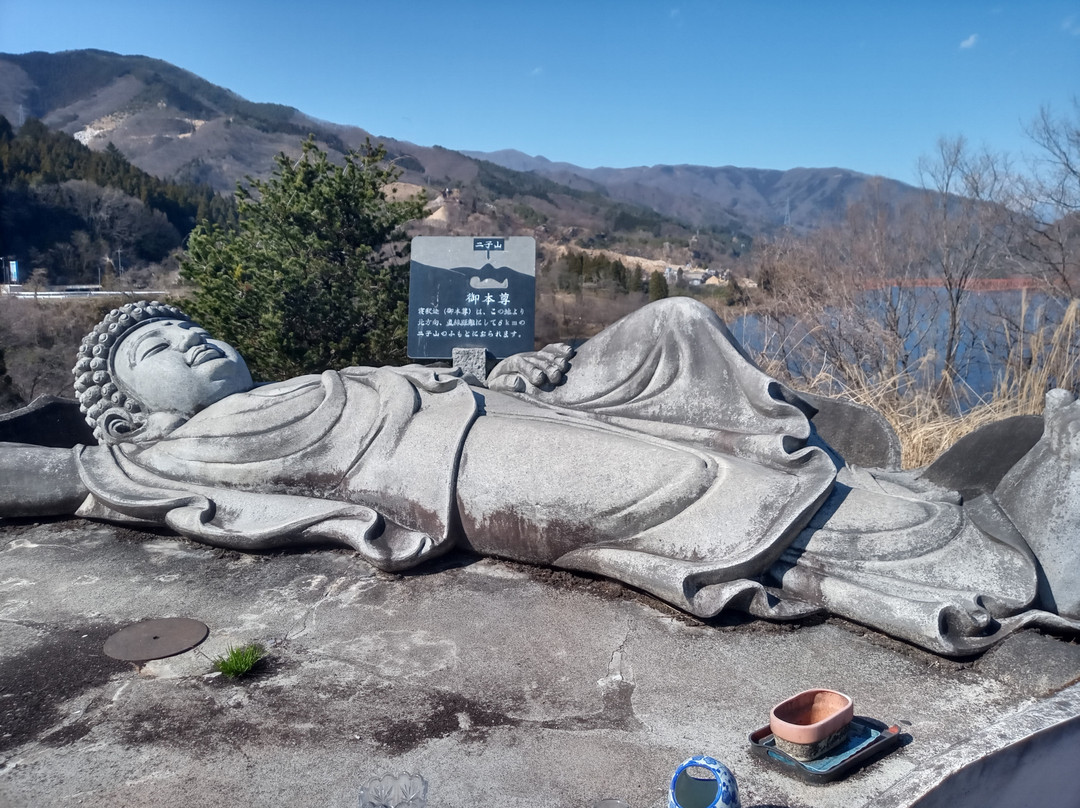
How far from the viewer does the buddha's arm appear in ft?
11.8

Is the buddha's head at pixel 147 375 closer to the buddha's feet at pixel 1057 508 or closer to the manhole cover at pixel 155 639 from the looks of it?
the manhole cover at pixel 155 639

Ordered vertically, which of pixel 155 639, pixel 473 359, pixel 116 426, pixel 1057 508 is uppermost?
pixel 473 359

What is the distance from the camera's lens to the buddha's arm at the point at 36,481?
359 cm

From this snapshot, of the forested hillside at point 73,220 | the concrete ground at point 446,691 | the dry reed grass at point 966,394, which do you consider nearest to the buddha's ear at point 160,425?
the concrete ground at point 446,691

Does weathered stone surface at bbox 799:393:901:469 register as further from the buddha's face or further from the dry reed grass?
the buddha's face

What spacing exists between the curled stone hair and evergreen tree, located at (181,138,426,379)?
3781 mm

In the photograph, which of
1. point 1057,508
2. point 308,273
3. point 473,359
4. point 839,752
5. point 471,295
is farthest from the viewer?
point 308,273

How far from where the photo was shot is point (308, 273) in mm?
8031

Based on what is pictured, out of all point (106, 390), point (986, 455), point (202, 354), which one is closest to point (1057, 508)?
point (986, 455)

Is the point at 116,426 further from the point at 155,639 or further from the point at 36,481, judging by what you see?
the point at 155,639

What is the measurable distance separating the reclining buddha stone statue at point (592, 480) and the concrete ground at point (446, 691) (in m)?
0.15

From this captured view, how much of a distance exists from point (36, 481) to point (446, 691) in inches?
101

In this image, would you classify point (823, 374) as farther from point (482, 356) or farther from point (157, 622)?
point (157, 622)

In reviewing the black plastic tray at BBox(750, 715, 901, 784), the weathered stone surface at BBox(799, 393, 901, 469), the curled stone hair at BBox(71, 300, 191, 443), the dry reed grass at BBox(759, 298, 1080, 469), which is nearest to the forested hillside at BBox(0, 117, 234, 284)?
the curled stone hair at BBox(71, 300, 191, 443)
